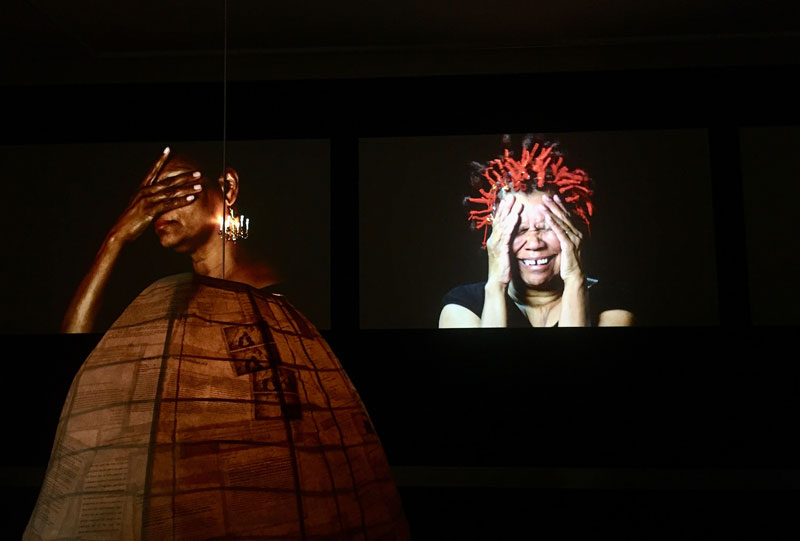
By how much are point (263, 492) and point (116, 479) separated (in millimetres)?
120

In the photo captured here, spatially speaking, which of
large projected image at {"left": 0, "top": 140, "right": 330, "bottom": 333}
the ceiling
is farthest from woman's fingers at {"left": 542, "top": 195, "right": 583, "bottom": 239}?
large projected image at {"left": 0, "top": 140, "right": 330, "bottom": 333}

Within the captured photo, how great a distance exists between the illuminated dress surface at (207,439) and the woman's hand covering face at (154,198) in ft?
10.2

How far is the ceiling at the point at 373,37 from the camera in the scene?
127 inches

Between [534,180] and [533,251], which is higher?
[534,180]

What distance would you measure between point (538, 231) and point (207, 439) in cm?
298

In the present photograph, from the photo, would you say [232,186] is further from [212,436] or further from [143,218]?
[212,436]

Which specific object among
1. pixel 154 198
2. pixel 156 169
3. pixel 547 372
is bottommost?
pixel 547 372

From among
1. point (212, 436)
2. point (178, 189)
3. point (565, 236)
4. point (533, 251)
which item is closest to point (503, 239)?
point (533, 251)

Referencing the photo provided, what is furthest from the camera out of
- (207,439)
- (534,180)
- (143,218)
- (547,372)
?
(143,218)

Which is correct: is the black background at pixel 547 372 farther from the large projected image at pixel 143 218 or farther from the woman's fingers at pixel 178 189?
the woman's fingers at pixel 178 189

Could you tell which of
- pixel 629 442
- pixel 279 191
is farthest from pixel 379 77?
pixel 629 442

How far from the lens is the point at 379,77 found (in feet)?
11.8

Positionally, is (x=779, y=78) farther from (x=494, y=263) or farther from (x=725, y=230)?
(x=494, y=263)

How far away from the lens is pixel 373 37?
3486mm
